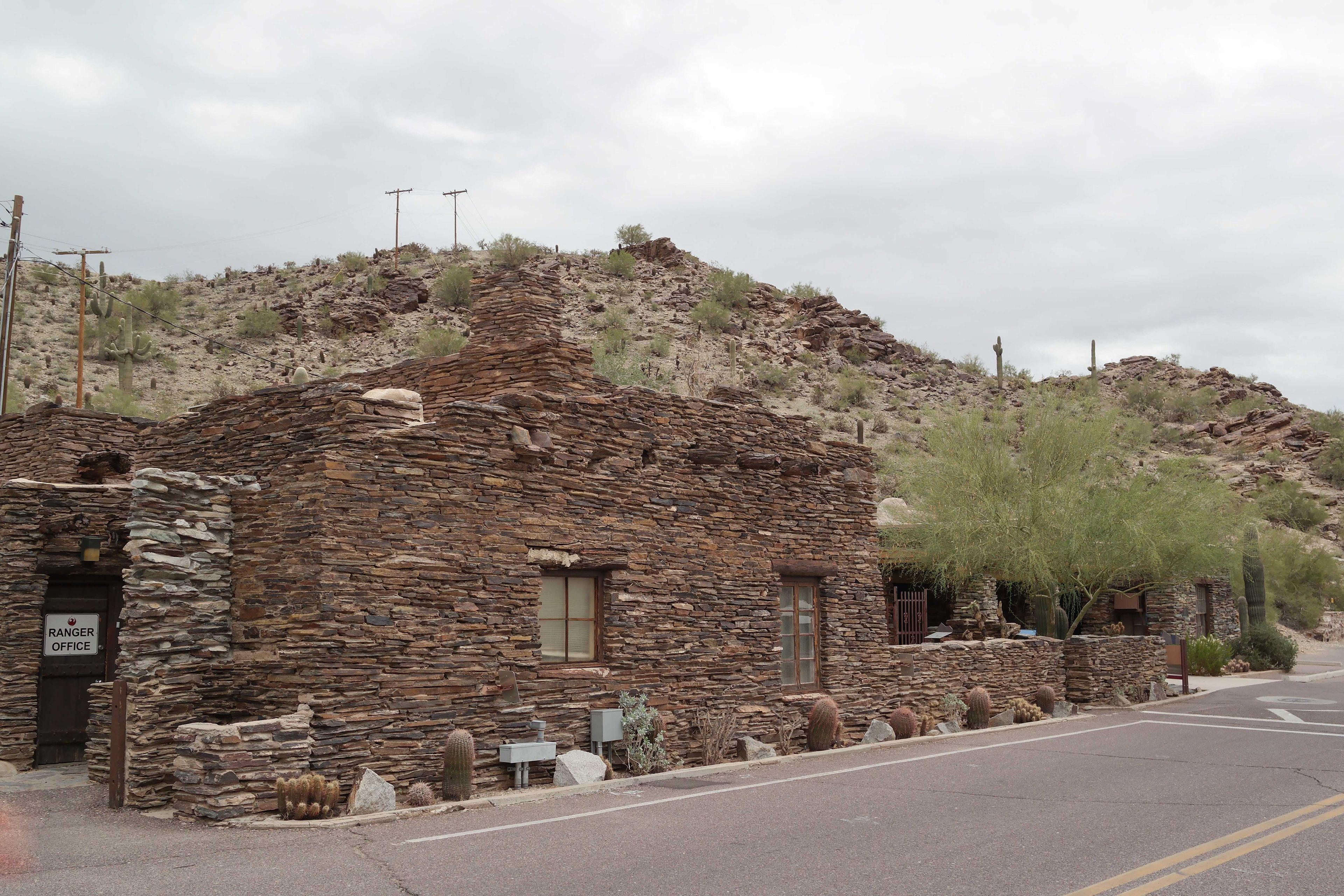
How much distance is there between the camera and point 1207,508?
2238 cm

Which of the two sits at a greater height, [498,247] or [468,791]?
[498,247]

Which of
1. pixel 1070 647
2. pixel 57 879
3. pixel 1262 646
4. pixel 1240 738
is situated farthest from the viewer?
pixel 1262 646

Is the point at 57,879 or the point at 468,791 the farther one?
the point at 468,791

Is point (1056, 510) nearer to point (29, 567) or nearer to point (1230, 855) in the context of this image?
point (1230, 855)

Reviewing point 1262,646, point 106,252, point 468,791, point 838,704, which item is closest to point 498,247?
point 106,252

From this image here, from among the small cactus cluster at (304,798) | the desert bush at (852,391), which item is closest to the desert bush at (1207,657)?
the desert bush at (852,391)

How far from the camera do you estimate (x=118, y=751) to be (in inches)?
372

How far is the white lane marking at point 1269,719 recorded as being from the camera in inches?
632

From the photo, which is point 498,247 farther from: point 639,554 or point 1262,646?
point 639,554

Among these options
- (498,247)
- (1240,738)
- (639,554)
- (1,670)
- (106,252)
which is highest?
(498,247)

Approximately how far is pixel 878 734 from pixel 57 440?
13098 mm

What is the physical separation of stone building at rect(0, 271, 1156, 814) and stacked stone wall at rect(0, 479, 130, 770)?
0.03 meters

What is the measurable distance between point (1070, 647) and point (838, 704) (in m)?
7.10

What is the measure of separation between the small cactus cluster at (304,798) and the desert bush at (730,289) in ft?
152
